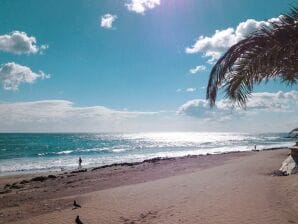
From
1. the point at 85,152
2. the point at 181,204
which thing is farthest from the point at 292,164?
the point at 85,152

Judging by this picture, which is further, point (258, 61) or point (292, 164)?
point (292, 164)

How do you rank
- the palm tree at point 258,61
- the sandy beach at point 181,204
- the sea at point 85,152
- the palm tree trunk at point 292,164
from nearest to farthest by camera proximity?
the palm tree at point 258,61
the sandy beach at point 181,204
the palm tree trunk at point 292,164
the sea at point 85,152

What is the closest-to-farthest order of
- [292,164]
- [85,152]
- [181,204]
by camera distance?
[181,204], [292,164], [85,152]

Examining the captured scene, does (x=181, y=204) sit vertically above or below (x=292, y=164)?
below

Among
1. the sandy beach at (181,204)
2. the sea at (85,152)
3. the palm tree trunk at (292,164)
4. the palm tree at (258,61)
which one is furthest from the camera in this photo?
the sea at (85,152)

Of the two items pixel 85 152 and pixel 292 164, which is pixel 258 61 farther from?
pixel 85 152

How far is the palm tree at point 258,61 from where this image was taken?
5.78m

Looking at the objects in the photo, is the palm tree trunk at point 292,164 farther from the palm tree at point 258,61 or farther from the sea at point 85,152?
the palm tree at point 258,61

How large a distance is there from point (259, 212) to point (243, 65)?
652 centimetres

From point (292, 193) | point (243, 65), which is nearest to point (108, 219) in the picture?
point (292, 193)

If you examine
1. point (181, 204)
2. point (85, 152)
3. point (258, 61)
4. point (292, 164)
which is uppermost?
point (258, 61)

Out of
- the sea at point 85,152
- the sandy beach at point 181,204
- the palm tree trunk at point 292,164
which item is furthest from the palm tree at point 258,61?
the palm tree trunk at point 292,164

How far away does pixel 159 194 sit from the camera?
15.5 meters

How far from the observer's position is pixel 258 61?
6.25 metres
